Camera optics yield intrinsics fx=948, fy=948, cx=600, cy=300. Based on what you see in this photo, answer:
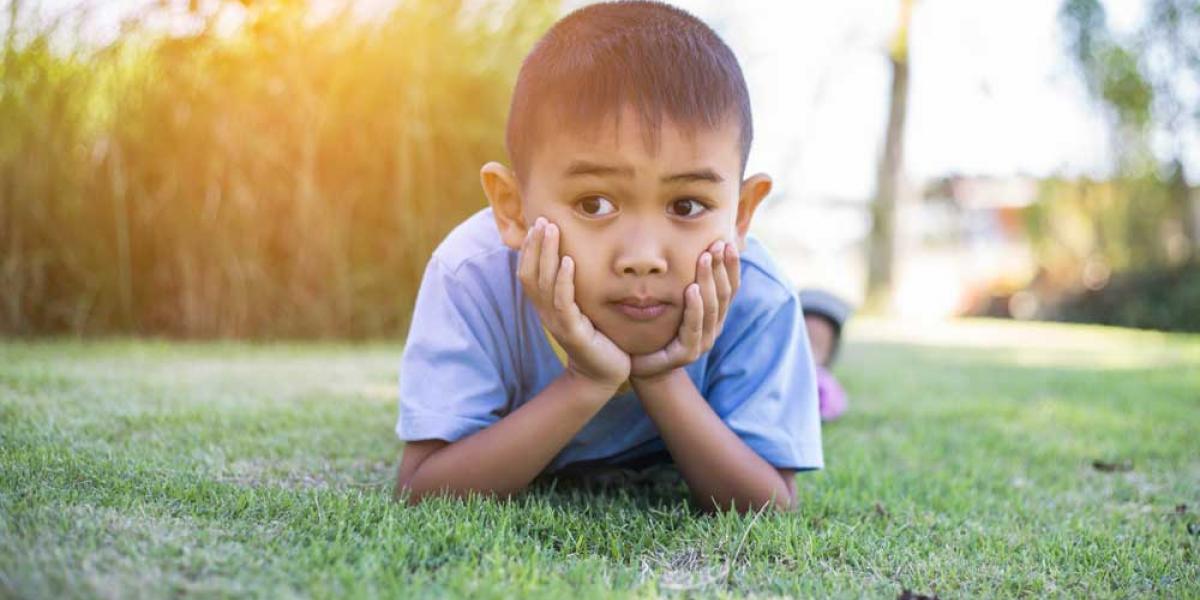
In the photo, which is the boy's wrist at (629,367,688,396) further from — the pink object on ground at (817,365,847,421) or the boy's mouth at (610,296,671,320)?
the pink object on ground at (817,365,847,421)

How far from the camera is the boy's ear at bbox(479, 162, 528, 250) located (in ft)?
6.29

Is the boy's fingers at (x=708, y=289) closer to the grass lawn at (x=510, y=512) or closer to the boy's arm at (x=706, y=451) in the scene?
the boy's arm at (x=706, y=451)

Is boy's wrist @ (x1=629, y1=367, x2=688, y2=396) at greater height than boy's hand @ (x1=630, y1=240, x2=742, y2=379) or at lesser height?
lesser

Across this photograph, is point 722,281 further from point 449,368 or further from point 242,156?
point 242,156


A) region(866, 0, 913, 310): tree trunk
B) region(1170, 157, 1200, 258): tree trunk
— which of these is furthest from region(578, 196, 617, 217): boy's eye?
region(866, 0, 913, 310): tree trunk

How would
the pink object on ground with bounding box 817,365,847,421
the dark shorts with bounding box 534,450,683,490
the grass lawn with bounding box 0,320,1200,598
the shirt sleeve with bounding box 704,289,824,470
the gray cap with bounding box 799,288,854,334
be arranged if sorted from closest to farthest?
the grass lawn with bounding box 0,320,1200,598, the shirt sleeve with bounding box 704,289,824,470, the dark shorts with bounding box 534,450,683,490, the pink object on ground with bounding box 817,365,847,421, the gray cap with bounding box 799,288,854,334

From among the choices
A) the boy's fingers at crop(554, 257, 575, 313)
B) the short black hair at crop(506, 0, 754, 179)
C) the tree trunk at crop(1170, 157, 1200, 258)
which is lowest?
the boy's fingers at crop(554, 257, 575, 313)

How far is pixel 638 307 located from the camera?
1767 mm

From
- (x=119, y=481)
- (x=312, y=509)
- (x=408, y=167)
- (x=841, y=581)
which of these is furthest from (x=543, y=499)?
(x=408, y=167)

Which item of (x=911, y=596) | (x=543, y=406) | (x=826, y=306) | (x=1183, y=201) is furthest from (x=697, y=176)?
(x=1183, y=201)

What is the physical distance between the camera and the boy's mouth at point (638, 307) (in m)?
1.76

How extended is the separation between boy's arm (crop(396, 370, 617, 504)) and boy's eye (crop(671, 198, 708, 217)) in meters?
0.36

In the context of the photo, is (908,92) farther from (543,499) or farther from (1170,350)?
(543,499)

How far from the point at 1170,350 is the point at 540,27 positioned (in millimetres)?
5952
